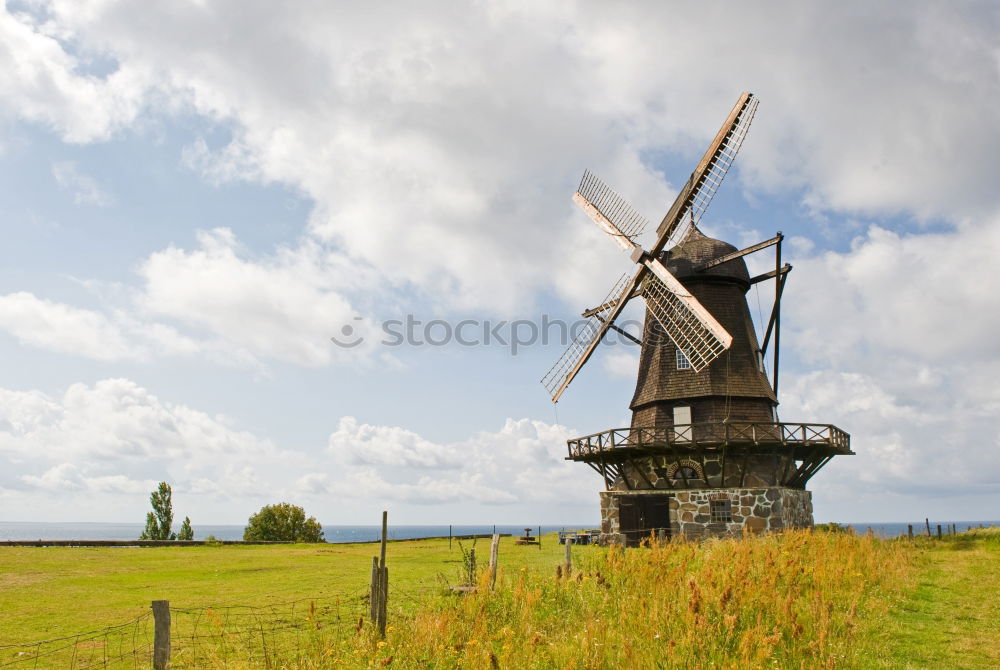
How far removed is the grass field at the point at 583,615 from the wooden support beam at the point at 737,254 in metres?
12.1

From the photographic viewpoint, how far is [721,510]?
25.3 meters

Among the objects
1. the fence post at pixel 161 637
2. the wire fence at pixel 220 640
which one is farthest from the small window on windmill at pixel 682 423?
the fence post at pixel 161 637

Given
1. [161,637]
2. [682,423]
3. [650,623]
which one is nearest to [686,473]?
[682,423]

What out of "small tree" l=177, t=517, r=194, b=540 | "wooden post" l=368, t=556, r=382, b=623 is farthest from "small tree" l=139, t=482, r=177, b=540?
"wooden post" l=368, t=556, r=382, b=623

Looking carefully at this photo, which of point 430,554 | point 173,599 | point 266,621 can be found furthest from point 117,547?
point 266,621

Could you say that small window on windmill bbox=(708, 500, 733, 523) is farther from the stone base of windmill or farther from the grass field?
the grass field

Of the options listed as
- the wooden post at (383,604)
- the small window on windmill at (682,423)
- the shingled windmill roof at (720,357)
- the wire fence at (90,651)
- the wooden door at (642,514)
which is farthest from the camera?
the wooden door at (642,514)

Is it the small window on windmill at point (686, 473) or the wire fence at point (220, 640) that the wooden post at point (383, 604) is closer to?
the wire fence at point (220, 640)

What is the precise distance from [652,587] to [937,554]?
16262 millimetres

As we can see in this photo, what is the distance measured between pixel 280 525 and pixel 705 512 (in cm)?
3457

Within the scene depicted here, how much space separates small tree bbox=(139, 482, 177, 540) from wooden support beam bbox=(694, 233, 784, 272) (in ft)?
133

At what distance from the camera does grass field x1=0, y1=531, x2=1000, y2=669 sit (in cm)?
803

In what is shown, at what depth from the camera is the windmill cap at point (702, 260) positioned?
27156mm

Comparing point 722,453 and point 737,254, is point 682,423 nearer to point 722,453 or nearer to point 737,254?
point 722,453
